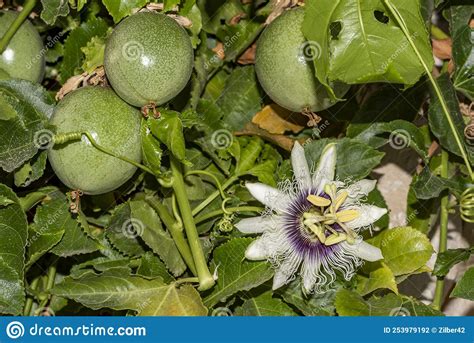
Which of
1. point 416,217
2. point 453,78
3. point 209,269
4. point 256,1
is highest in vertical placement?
point 256,1

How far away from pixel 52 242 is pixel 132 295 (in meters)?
0.18

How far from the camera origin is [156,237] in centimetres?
145

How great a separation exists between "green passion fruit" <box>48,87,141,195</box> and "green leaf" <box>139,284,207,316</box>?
0.70ft


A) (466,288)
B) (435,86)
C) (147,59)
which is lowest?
(466,288)

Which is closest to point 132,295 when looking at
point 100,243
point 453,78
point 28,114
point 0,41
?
point 100,243

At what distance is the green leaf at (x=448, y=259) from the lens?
1479 mm

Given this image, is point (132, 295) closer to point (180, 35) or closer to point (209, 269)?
point (209, 269)

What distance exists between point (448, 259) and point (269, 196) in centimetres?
37

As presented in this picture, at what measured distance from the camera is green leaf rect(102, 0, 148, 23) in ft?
4.49

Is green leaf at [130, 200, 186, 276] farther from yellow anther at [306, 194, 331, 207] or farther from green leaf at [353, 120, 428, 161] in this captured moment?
green leaf at [353, 120, 428, 161]

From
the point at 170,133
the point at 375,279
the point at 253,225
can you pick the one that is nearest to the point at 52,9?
the point at 170,133

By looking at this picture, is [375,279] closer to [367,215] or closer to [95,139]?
[367,215]

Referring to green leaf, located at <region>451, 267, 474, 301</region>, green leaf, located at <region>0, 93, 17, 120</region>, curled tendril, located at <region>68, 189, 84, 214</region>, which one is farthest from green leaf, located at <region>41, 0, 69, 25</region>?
green leaf, located at <region>451, 267, 474, 301</region>

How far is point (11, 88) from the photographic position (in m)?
1.41
